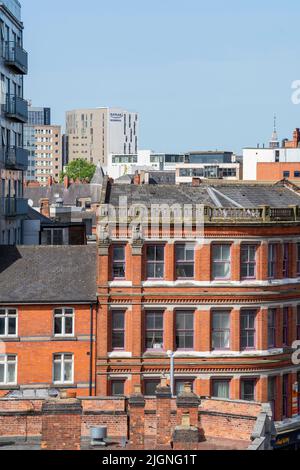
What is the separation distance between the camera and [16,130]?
7581 centimetres

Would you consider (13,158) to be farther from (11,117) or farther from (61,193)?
(61,193)

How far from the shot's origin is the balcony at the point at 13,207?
70.5 metres

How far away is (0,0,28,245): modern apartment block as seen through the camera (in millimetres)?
69688

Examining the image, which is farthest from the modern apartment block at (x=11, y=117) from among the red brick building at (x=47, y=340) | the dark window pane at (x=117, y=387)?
the dark window pane at (x=117, y=387)

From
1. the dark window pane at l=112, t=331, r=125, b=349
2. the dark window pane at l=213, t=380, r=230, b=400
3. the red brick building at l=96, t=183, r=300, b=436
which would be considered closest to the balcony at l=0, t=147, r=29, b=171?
the red brick building at l=96, t=183, r=300, b=436

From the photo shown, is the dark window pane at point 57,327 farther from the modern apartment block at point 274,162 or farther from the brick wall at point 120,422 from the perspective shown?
the modern apartment block at point 274,162

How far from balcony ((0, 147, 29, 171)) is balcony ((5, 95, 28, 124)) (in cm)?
184

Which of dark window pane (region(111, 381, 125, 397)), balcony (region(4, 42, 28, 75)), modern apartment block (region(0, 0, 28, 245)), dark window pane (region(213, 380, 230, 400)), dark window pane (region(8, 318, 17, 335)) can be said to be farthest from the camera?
balcony (region(4, 42, 28, 75))

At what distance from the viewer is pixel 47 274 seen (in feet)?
191

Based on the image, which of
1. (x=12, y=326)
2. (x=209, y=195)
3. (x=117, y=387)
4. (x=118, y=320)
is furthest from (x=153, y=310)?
(x=209, y=195)

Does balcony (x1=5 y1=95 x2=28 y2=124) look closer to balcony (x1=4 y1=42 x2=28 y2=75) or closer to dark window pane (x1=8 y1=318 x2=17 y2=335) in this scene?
balcony (x1=4 y1=42 x2=28 y2=75)

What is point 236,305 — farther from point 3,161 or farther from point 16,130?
point 16,130

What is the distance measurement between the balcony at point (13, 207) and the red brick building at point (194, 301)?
14.2m
